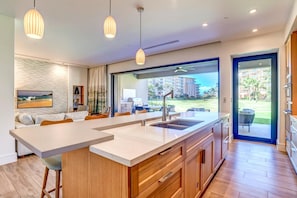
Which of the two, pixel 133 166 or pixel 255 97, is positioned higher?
pixel 255 97

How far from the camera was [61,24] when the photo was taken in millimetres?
3430

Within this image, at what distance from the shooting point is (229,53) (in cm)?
438

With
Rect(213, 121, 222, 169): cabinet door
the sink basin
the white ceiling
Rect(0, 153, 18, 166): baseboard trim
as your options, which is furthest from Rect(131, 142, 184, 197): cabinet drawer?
Rect(0, 153, 18, 166): baseboard trim

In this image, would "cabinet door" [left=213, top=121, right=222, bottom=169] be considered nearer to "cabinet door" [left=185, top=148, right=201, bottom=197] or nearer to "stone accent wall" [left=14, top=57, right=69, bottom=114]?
"cabinet door" [left=185, top=148, right=201, bottom=197]

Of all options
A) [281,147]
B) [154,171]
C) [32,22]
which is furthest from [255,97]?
[32,22]

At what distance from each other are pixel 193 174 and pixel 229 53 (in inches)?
148

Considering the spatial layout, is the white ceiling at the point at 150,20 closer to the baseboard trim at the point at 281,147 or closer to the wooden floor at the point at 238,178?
the baseboard trim at the point at 281,147

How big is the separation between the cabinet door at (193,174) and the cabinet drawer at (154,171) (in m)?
0.25

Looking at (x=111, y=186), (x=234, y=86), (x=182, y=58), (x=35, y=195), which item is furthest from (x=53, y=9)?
(x=234, y=86)

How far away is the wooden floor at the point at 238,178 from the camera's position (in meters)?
2.09

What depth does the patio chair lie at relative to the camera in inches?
178

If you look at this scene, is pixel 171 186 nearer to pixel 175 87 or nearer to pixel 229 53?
pixel 229 53

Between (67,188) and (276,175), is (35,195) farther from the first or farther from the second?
(276,175)

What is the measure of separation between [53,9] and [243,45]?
168 inches
